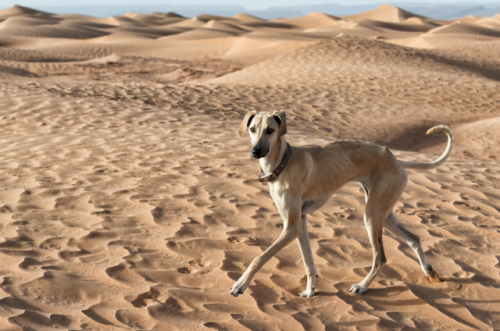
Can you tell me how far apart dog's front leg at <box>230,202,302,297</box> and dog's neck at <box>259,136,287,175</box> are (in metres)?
0.29

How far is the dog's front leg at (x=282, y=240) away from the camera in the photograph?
3.25 m

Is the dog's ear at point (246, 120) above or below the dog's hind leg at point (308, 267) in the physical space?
above

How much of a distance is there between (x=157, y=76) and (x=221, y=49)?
13946 millimetres

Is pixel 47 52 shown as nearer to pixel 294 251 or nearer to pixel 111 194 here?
pixel 111 194

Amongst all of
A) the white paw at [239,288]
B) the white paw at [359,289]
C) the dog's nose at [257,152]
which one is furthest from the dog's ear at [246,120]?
the white paw at [359,289]

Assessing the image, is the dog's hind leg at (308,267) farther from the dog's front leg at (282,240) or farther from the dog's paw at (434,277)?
the dog's paw at (434,277)

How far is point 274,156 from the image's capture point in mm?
3426

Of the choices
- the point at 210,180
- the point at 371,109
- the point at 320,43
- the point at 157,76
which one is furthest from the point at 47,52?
the point at 210,180

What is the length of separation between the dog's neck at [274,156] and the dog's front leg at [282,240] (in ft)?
0.96

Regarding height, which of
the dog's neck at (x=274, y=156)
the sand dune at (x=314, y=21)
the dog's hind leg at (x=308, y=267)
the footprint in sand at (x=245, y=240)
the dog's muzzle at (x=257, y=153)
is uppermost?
the sand dune at (x=314, y=21)

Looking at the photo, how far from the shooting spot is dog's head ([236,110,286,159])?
3.23 meters

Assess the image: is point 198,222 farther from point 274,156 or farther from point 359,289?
point 359,289

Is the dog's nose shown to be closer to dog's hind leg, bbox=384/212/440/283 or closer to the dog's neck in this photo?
the dog's neck

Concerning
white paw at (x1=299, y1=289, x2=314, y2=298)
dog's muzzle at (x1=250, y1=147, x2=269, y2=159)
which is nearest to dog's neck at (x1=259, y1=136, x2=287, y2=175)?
dog's muzzle at (x1=250, y1=147, x2=269, y2=159)
